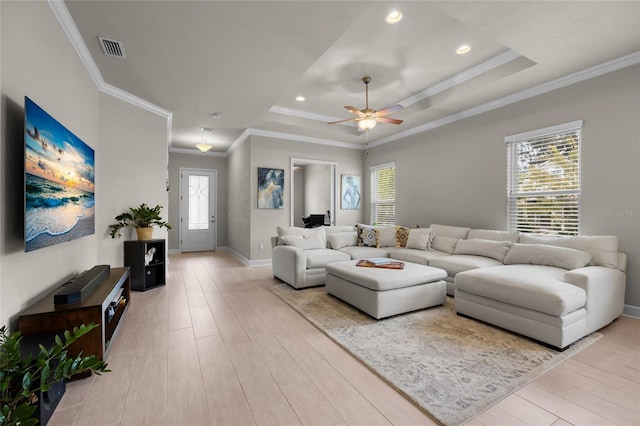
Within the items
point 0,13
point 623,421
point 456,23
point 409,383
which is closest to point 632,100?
point 456,23

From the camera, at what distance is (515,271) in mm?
2945

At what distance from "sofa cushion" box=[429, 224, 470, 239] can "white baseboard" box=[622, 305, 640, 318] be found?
188 cm

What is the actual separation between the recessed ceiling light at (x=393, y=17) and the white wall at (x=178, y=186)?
637cm

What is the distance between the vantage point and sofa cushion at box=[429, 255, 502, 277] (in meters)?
3.61

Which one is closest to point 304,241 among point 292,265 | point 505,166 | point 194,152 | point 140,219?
point 292,265

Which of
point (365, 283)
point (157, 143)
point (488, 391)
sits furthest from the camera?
point (157, 143)

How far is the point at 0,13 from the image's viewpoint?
160 centimetres

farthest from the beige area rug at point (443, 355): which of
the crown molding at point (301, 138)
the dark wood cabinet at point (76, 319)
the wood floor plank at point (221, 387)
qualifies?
the crown molding at point (301, 138)

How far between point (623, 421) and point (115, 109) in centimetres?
560

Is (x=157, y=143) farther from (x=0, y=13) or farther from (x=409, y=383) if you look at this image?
(x=409, y=383)

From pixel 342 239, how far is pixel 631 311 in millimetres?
3624

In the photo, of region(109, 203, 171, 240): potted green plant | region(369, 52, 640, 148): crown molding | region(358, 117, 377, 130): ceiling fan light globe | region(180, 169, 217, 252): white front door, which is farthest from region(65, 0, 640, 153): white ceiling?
region(180, 169, 217, 252): white front door

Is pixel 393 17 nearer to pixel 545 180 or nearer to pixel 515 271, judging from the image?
pixel 515 271

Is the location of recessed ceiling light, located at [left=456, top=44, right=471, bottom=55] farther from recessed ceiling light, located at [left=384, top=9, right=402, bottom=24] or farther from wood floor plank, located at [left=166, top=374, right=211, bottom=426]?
wood floor plank, located at [left=166, top=374, right=211, bottom=426]
